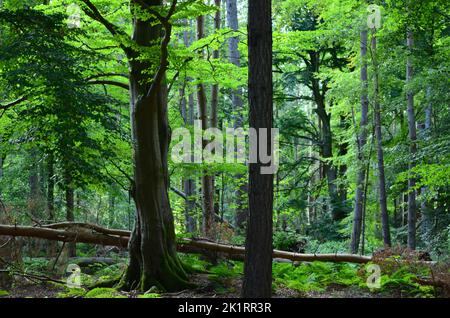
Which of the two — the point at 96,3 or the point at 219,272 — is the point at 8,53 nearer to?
the point at 96,3

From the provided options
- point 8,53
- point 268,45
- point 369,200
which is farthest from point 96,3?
point 369,200

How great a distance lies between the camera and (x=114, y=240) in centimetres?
1062

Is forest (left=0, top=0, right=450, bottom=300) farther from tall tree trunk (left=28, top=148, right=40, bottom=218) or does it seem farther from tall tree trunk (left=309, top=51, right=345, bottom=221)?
tall tree trunk (left=309, top=51, right=345, bottom=221)

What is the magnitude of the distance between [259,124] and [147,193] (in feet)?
10.5

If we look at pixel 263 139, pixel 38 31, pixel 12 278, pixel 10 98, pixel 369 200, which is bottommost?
pixel 12 278

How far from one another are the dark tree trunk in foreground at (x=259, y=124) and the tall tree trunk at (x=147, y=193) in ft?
8.52

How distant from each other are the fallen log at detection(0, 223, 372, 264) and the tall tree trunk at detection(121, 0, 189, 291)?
1.65 m

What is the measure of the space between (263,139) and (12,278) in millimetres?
6339

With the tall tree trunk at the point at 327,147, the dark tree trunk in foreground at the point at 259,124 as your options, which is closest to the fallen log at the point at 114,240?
the dark tree trunk in foreground at the point at 259,124

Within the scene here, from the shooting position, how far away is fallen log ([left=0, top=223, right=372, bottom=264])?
10.2 metres

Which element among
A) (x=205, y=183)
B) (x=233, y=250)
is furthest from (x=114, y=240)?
(x=205, y=183)

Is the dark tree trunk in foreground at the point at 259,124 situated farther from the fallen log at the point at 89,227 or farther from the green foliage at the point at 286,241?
the green foliage at the point at 286,241

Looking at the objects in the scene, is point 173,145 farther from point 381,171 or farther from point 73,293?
point 73,293

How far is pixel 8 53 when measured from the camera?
8.35 meters
